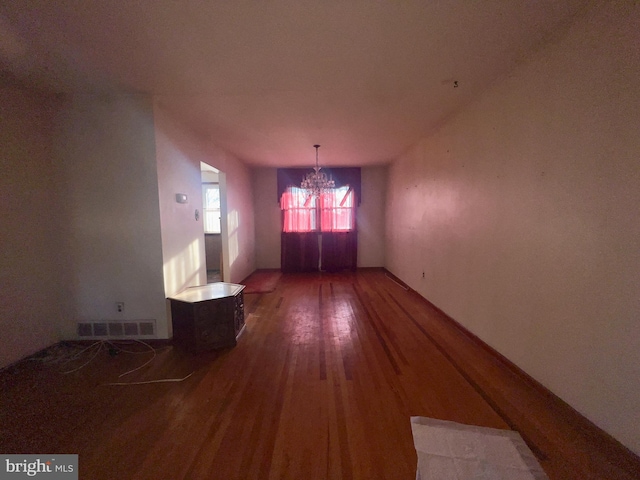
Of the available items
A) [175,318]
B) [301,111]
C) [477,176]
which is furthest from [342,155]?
[175,318]

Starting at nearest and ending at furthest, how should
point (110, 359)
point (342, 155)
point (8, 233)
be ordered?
point (8, 233) → point (110, 359) → point (342, 155)

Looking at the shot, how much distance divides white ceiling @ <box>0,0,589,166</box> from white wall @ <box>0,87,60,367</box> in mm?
314

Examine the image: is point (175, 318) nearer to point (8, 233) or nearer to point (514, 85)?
point (8, 233)

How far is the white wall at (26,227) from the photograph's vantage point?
77.6 inches

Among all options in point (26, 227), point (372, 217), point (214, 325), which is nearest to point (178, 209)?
point (26, 227)

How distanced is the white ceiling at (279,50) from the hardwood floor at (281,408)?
7.97 ft

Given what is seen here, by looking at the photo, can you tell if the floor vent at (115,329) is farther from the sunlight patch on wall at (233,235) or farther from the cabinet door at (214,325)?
the sunlight patch on wall at (233,235)

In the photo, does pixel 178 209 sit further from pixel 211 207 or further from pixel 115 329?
pixel 211 207

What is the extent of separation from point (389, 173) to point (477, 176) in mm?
3176

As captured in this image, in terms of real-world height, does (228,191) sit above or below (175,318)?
above

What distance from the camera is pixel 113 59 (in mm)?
1746

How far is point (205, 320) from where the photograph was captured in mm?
2268

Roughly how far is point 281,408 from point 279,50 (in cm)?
246

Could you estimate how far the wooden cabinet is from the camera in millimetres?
2236
